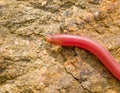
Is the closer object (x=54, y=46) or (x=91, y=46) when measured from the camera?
(x=91, y=46)

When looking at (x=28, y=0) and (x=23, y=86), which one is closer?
(x=23, y=86)

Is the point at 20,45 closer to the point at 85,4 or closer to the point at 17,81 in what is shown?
the point at 17,81

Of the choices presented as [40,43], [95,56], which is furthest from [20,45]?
[95,56]
